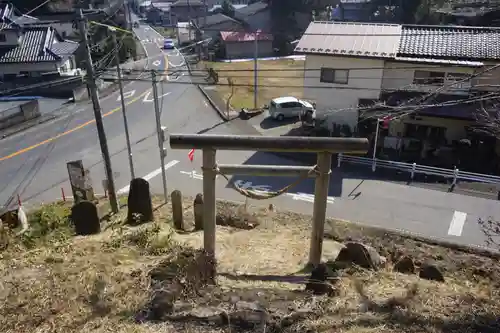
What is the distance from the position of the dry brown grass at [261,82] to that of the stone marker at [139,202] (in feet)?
47.7

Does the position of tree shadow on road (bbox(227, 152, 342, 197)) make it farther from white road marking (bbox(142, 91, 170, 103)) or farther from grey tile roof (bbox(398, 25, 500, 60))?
white road marking (bbox(142, 91, 170, 103))

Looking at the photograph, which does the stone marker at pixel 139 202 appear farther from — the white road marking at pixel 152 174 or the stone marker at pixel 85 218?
the white road marking at pixel 152 174

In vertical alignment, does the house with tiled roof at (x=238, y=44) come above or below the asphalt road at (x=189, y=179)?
above

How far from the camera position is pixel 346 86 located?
19.7 meters

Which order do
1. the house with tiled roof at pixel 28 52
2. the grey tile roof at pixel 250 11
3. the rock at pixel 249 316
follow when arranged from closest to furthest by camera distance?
1. the rock at pixel 249 316
2. the house with tiled roof at pixel 28 52
3. the grey tile roof at pixel 250 11

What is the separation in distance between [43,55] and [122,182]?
20232mm

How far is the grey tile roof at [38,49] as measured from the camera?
30.5m

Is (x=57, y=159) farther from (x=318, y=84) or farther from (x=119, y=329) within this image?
(x=119, y=329)

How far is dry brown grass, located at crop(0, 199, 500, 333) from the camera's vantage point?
16.8 feet

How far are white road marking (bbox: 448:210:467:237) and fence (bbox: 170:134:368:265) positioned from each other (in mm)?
7713

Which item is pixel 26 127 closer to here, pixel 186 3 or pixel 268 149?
pixel 268 149

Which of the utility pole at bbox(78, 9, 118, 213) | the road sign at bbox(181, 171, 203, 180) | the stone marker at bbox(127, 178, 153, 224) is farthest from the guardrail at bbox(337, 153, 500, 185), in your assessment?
the stone marker at bbox(127, 178, 153, 224)

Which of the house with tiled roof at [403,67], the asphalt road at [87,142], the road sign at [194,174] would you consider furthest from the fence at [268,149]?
the house with tiled roof at [403,67]

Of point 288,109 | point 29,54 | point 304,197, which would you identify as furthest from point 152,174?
point 29,54
